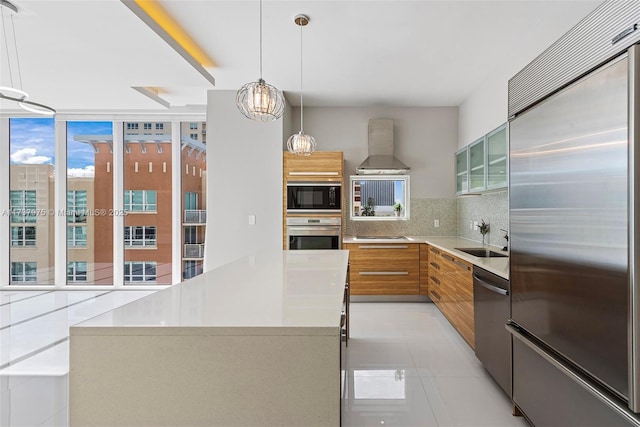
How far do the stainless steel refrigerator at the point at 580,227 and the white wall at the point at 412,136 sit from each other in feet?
10.4

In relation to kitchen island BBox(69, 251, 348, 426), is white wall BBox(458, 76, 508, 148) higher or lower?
higher

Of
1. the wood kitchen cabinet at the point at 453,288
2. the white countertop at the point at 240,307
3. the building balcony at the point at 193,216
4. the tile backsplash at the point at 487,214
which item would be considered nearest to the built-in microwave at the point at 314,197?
the wood kitchen cabinet at the point at 453,288

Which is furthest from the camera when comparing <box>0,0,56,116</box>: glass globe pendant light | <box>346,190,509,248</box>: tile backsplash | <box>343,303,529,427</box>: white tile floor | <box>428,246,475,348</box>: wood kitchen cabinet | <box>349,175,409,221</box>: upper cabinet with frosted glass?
<box>349,175,409,221</box>: upper cabinet with frosted glass

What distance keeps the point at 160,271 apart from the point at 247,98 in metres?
4.04

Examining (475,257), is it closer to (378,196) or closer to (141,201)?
(378,196)

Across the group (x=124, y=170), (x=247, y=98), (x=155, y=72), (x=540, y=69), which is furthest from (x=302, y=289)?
(x=124, y=170)

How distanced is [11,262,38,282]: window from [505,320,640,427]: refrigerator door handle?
6.53 m

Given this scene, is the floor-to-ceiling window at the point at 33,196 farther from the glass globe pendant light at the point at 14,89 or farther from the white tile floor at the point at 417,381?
the white tile floor at the point at 417,381

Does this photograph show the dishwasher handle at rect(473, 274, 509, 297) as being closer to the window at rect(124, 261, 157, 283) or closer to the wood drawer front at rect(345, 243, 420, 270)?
the wood drawer front at rect(345, 243, 420, 270)

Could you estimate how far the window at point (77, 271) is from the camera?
535 centimetres

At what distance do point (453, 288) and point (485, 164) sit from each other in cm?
137

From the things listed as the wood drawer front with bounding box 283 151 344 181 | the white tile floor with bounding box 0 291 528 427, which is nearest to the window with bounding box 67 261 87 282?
the white tile floor with bounding box 0 291 528 427

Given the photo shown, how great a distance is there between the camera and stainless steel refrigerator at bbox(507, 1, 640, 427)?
1.19 m

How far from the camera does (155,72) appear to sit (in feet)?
11.7
